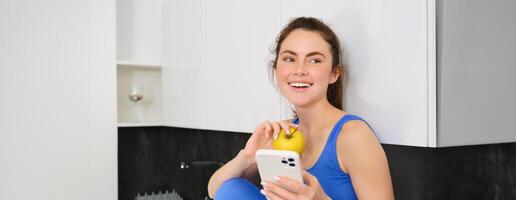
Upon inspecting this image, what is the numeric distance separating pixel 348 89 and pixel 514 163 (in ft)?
1.47

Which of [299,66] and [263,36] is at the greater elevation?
[263,36]

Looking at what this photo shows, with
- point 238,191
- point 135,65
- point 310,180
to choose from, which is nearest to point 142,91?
point 135,65

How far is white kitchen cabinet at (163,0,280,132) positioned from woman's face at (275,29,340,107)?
0.81 feet

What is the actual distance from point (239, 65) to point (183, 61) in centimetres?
43

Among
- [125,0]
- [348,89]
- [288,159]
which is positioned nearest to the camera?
[288,159]

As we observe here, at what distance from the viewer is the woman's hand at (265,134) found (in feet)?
2.85

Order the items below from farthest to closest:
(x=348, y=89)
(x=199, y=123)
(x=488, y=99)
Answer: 1. (x=199, y=123)
2. (x=348, y=89)
3. (x=488, y=99)

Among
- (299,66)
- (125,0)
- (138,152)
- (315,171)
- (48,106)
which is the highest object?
(125,0)

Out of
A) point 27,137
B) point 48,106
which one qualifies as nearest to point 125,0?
point 48,106

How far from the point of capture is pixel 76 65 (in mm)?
1805

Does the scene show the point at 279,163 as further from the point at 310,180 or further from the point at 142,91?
the point at 142,91

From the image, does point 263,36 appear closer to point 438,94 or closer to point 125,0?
point 438,94

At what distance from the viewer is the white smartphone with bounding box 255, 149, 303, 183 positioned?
0.72m

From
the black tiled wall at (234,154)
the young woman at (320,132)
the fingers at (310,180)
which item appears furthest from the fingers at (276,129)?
the black tiled wall at (234,154)
